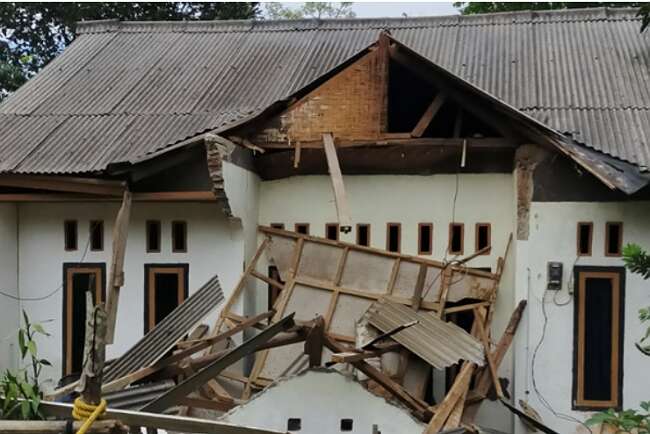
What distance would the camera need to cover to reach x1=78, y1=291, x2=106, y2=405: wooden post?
10.3 ft

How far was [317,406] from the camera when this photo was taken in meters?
6.54

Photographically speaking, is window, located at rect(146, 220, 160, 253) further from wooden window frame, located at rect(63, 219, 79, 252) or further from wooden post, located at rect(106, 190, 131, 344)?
wooden window frame, located at rect(63, 219, 79, 252)

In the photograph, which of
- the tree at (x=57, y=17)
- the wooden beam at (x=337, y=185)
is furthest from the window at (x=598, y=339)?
the tree at (x=57, y=17)

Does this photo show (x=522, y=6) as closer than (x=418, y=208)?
No

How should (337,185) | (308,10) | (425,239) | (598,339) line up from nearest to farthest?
(337,185) < (598,339) < (425,239) < (308,10)

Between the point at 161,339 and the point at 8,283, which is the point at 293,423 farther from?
the point at 8,283

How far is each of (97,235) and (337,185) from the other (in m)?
3.73

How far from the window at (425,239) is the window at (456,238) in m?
0.28

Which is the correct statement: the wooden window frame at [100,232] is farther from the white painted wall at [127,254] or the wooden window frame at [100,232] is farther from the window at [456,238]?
the window at [456,238]

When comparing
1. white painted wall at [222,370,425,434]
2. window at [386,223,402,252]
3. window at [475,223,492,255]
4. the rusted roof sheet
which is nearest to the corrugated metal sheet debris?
white painted wall at [222,370,425,434]

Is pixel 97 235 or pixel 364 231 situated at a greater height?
pixel 364 231

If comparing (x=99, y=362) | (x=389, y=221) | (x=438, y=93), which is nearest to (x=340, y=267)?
(x=389, y=221)

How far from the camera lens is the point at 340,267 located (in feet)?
27.3

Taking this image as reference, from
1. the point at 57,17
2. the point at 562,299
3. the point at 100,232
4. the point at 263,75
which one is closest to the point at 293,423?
the point at 562,299
